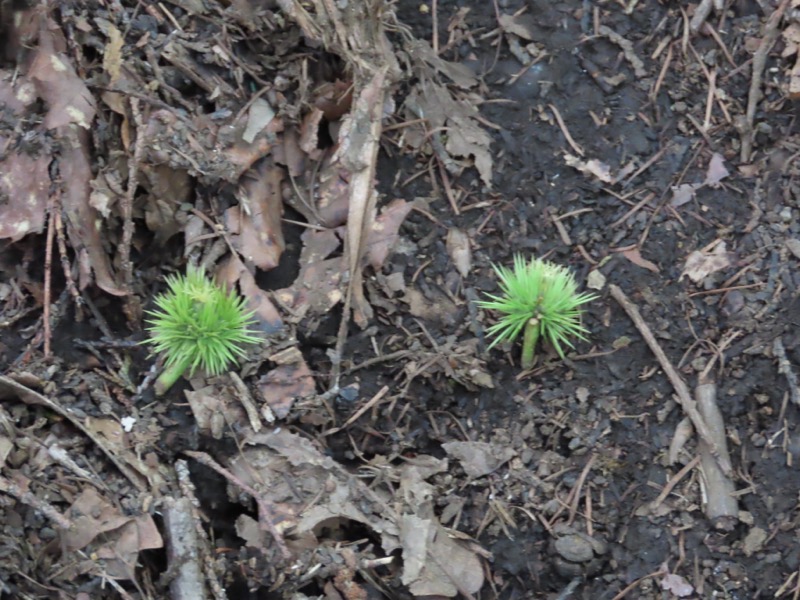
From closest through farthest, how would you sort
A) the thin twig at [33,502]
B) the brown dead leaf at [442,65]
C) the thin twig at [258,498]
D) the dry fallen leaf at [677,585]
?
the thin twig at [33,502] < the thin twig at [258,498] < the dry fallen leaf at [677,585] < the brown dead leaf at [442,65]

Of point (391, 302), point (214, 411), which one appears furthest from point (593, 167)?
point (214, 411)

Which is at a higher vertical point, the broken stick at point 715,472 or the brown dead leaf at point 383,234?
the brown dead leaf at point 383,234

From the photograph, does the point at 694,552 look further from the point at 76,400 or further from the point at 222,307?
the point at 76,400

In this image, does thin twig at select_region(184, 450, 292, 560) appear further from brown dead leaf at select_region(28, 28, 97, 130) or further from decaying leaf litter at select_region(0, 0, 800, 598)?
brown dead leaf at select_region(28, 28, 97, 130)

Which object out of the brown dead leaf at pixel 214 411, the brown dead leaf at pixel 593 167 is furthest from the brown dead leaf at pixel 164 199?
the brown dead leaf at pixel 593 167

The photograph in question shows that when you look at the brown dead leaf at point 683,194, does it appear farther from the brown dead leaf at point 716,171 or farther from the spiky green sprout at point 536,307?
the spiky green sprout at point 536,307

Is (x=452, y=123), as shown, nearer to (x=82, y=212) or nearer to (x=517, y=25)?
(x=517, y=25)

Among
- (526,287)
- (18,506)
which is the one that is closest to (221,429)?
(18,506)
